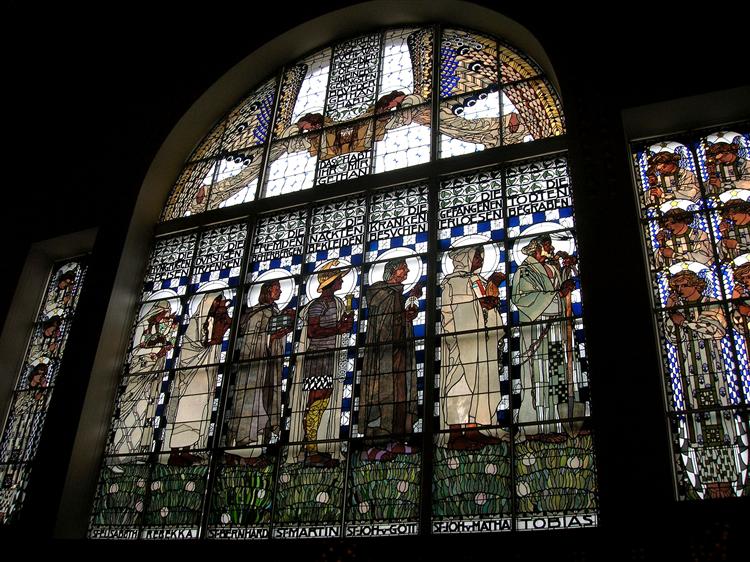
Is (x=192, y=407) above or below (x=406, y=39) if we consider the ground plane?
below

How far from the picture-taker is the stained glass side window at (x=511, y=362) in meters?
5.21

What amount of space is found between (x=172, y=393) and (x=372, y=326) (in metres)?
1.76

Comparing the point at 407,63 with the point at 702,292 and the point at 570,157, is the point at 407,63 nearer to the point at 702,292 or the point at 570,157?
the point at 570,157

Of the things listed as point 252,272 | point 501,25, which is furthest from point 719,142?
point 252,272

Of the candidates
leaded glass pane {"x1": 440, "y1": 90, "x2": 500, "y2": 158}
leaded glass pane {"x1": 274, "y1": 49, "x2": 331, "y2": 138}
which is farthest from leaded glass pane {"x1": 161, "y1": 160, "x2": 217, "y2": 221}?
leaded glass pane {"x1": 440, "y1": 90, "x2": 500, "y2": 158}

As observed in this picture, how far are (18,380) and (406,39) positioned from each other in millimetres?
4687

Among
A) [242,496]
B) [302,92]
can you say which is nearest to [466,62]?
[302,92]

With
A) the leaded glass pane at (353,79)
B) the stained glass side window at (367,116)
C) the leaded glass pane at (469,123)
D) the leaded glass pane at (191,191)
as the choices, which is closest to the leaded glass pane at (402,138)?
the stained glass side window at (367,116)

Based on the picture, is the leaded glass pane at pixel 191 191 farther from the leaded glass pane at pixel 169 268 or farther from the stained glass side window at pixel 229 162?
the leaded glass pane at pixel 169 268

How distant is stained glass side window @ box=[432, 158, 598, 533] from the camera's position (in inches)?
205

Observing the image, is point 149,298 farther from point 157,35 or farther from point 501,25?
point 501,25

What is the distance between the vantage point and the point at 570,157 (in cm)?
617

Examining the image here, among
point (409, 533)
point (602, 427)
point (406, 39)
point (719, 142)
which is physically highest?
point (406, 39)

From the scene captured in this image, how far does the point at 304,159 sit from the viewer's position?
7.52m
